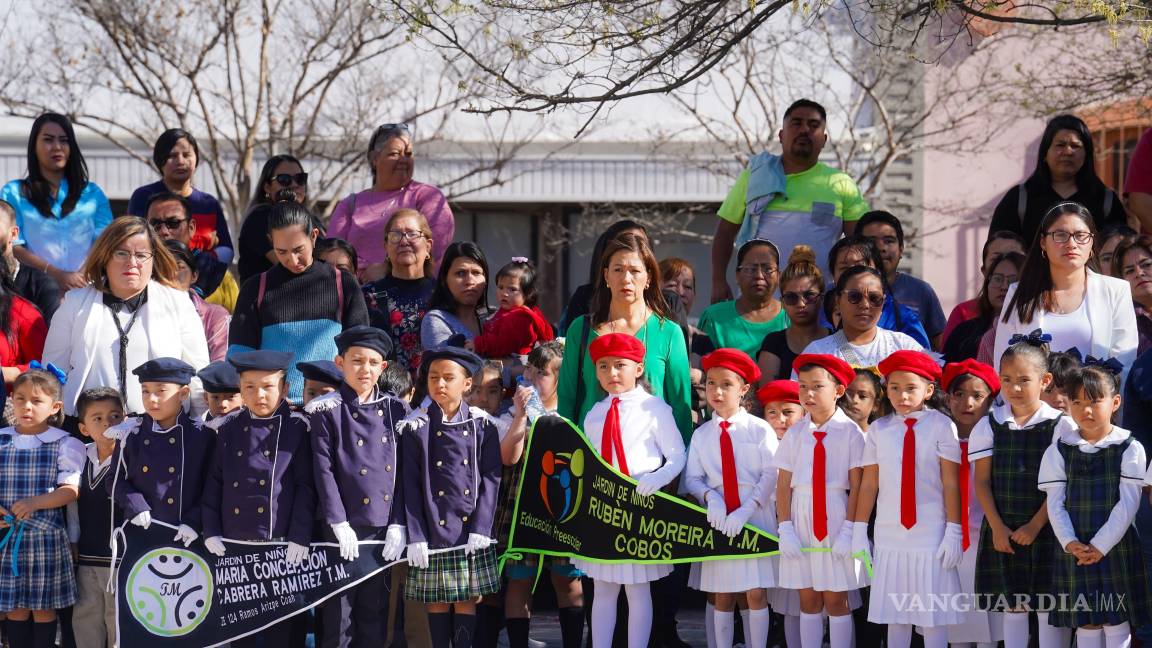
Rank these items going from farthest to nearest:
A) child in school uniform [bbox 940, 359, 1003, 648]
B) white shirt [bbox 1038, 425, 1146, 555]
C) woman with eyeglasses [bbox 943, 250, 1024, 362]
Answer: woman with eyeglasses [bbox 943, 250, 1024, 362] < child in school uniform [bbox 940, 359, 1003, 648] < white shirt [bbox 1038, 425, 1146, 555]

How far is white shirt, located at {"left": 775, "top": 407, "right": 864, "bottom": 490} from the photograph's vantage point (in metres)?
6.15

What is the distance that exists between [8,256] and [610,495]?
339 centimetres

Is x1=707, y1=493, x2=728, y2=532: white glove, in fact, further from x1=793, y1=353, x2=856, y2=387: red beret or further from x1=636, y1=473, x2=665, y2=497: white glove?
x1=793, y1=353, x2=856, y2=387: red beret

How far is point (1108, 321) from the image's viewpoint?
640 cm

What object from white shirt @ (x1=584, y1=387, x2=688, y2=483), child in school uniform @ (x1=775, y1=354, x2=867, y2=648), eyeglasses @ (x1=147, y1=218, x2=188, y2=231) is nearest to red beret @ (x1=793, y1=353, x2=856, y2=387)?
child in school uniform @ (x1=775, y1=354, x2=867, y2=648)

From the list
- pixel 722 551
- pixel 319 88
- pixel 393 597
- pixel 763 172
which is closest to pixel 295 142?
pixel 319 88

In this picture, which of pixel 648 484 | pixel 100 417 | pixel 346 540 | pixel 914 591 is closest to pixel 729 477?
pixel 648 484

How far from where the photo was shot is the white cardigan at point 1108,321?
20.9ft

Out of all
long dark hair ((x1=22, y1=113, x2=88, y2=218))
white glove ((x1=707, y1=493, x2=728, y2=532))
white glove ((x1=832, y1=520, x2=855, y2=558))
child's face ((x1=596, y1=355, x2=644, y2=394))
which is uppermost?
long dark hair ((x1=22, y1=113, x2=88, y2=218))

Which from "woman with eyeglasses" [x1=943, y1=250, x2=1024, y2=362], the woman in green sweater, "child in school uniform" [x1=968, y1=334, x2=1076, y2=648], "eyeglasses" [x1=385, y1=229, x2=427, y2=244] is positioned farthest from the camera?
"eyeglasses" [x1=385, y1=229, x2=427, y2=244]

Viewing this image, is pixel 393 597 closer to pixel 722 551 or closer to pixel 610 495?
pixel 610 495

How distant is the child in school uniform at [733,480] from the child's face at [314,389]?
5.47 feet

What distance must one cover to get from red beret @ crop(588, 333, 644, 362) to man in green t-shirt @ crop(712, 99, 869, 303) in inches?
75.9

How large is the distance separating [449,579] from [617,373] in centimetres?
116
